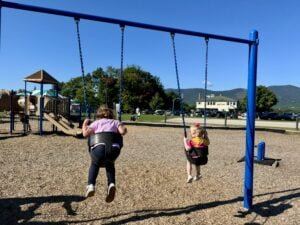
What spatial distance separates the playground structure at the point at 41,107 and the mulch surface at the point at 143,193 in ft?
17.2

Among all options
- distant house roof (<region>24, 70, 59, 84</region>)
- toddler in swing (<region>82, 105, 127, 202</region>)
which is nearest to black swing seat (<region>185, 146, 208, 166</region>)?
toddler in swing (<region>82, 105, 127, 202</region>)

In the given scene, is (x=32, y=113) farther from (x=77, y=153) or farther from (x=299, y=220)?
(x=299, y=220)

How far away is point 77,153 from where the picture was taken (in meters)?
10.5

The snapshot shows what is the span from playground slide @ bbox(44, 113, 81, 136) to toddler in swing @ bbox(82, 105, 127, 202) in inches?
388

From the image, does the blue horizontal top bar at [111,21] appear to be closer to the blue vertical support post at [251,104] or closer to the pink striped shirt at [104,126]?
the blue vertical support post at [251,104]

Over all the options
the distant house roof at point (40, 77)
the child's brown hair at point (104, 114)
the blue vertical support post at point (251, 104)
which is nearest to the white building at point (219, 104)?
the distant house roof at point (40, 77)

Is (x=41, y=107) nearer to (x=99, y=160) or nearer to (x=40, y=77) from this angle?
(x=40, y=77)

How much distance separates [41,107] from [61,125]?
113 centimetres

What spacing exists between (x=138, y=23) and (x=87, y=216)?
9.44 ft

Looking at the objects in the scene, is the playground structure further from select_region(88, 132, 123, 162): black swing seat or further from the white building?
→ the white building

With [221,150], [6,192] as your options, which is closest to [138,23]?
[6,192]

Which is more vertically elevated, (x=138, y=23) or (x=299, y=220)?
(x=138, y=23)

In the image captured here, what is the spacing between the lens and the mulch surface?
5104 mm

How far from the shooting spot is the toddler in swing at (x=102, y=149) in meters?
4.59
